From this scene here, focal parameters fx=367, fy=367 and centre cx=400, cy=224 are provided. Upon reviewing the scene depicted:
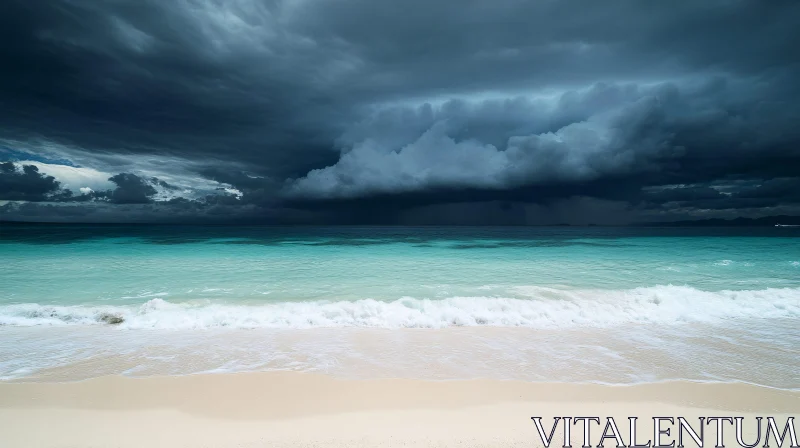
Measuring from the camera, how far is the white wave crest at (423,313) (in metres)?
8.53

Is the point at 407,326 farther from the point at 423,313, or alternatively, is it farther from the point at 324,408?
the point at 324,408

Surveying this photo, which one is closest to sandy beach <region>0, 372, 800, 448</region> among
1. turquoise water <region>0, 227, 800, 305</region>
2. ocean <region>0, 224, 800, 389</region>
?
ocean <region>0, 224, 800, 389</region>

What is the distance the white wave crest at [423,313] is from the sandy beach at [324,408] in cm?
327

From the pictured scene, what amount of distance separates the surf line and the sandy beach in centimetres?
8

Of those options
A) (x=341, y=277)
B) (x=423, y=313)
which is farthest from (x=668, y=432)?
(x=341, y=277)

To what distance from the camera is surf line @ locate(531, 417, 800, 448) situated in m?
3.83

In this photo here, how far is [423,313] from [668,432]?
18.5 ft

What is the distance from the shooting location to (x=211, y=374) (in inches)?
217

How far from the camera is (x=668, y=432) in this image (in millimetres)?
3992

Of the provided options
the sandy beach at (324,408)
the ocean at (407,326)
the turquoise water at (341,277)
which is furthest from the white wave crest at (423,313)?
the sandy beach at (324,408)

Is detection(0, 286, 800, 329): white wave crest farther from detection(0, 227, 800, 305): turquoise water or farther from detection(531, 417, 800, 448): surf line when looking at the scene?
detection(531, 417, 800, 448): surf line

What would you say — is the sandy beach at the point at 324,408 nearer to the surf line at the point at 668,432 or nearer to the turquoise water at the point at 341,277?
the surf line at the point at 668,432

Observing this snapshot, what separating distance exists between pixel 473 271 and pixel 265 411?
13834 mm

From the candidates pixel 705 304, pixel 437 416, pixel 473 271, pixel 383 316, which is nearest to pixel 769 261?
pixel 705 304
